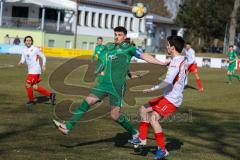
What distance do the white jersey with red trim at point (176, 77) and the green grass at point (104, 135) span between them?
1102 mm

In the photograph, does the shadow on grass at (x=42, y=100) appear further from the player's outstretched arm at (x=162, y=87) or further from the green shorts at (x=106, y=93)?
the player's outstretched arm at (x=162, y=87)

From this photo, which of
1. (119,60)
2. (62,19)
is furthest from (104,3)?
(119,60)

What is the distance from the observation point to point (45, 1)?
7612 centimetres

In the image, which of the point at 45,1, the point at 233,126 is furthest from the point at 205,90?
the point at 45,1

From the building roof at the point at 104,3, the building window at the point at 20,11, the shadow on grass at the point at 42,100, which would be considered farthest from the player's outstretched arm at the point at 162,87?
the building roof at the point at 104,3

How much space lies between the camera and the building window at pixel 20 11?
246 ft

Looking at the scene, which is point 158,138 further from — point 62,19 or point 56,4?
point 62,19

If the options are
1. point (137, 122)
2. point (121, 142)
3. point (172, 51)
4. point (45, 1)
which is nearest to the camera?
point (172, 51)

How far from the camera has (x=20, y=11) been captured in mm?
75312

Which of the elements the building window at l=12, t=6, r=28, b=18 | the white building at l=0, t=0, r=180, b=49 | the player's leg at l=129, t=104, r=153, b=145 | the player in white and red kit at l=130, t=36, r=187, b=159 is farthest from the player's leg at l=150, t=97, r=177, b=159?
the building window at l=12, t=6, r=28, b=18

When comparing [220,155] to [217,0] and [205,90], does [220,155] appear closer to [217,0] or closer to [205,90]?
[205,90]

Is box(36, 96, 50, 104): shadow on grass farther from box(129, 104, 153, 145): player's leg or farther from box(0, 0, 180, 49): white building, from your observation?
box(0, 0, 180, 49): white building

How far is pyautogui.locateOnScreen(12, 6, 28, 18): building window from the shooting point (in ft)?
246

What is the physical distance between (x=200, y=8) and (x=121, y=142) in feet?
232
